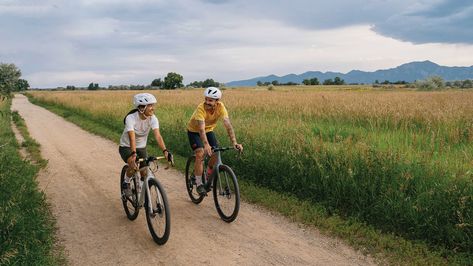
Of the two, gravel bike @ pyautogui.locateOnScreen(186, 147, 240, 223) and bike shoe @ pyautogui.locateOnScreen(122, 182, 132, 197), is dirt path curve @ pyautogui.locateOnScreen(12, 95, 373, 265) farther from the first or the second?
bike shoe @ pyautogui.locateOnScreen(122, 182, 132, 197)

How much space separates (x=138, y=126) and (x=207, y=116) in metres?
1.44

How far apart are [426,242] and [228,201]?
313cm

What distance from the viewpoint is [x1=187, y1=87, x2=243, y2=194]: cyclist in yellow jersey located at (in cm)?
691

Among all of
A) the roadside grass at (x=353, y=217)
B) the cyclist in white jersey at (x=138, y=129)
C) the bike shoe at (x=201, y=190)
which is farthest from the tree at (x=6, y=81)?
the roadside grass at (x=353, y=217)

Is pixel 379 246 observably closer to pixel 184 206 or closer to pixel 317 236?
pixel 317 236

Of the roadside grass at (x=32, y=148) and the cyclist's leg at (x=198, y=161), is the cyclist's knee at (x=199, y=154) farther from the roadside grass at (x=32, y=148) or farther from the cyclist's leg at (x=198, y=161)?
the roadside grass at (x=32, y=148)

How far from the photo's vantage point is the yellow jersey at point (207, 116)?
23.3 ft

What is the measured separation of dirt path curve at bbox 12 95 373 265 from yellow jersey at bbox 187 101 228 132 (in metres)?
1.53

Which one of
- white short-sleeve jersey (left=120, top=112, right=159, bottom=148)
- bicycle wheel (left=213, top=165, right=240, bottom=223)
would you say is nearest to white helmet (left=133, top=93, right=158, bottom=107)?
white short-sleeve jersey (left=120, top=112, right=159, bottom=148)

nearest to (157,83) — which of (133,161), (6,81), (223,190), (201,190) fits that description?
(6,81)

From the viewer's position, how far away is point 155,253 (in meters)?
5.37

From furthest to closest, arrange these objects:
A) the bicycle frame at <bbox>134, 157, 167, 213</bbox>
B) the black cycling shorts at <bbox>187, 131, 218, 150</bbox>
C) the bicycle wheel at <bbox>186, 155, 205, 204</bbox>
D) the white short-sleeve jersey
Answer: the bicycle wheel at <bbox>186, 155, 205, 204</bbox>
the black cycling shorts at <bbox>187, 131, 218, 150</bbox>
the white short-sleeve jersey
the bicycle frame at <bbox>134, 157, 167, 213</bbox>

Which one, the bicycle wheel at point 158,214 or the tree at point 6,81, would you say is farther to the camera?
the tree at point 6,81

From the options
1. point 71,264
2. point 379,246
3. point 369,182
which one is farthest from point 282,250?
point 71,264
